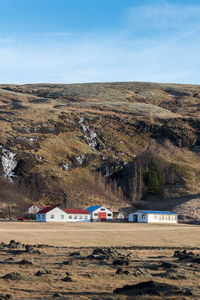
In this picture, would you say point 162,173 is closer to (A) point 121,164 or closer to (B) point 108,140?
(A) point 121,164

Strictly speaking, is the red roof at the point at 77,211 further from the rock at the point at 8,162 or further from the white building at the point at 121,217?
the rock at the point at 8,162

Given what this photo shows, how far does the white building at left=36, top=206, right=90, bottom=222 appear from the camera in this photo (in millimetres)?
97938

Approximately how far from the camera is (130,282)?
2212 centimetres

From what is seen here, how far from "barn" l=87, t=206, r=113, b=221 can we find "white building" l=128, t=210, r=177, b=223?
752 cm

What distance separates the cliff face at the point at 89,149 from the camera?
408ft

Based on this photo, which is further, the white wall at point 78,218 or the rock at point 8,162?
the rock at point 8,162

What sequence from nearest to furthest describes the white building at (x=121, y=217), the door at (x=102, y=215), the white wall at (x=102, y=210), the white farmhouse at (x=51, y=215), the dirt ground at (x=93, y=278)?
the dirt ground at (x=93, y=278) → the white farmhouse at (x=51, y=215) → the white wall at (x=102, y=210) → the door at (x=102, y=215) → the white building at (x=121, y=217)

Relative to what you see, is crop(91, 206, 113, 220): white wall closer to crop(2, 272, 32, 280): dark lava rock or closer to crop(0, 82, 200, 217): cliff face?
crop(0, 82, 200, 217): cliff face

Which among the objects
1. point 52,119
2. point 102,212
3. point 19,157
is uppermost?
point 52,119

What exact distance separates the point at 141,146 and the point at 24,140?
47585mm

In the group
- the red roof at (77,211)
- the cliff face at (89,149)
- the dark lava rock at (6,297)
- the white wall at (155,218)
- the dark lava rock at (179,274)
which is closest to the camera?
the dark lava rock at (6,297)

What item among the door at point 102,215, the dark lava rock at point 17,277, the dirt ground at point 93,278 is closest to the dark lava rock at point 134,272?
the dirt ground at point 93,278

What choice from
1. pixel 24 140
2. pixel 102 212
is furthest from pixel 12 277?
pixel 24 140

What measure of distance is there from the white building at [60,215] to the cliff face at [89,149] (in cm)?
1464
